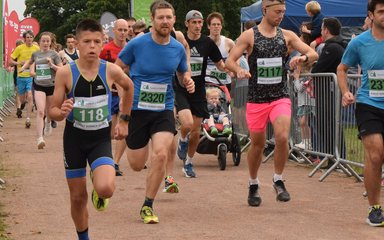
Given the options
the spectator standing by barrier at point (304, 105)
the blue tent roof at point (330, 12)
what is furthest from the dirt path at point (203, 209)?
the blue tent roof at point (330, 12)

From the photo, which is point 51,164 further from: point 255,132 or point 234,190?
point 255,132

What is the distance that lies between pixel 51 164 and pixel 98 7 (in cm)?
7114

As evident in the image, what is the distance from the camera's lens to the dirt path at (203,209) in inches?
327

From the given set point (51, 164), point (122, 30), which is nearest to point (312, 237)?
point (122, 30)

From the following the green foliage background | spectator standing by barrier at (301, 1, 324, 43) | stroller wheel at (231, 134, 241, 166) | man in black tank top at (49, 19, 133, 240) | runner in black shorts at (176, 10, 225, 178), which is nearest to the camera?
man in black tank top at (49, 19, 133, 240)

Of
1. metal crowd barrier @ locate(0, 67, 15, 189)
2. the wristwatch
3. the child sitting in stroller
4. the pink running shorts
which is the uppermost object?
the wristwatch

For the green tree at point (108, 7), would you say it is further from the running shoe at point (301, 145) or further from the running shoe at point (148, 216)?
the running shoe at point (148, 216)

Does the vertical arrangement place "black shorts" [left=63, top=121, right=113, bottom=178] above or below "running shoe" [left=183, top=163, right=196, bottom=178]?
above

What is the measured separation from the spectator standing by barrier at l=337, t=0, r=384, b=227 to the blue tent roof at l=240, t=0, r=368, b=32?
1312 cm

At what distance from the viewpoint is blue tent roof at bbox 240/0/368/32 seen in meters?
22.0

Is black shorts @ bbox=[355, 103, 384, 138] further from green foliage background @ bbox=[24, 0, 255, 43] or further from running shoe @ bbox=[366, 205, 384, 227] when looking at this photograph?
green foliage background @ bbox=[24, 0, 255, 43]

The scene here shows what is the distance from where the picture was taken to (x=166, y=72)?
971 centimetres

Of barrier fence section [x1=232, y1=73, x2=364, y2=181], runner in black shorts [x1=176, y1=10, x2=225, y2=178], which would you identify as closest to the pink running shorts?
barrier fence section [x1=232, y1=73, x2=364, y2=181]

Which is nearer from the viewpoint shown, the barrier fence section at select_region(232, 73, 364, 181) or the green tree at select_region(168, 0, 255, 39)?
the barrier fence section at select_region(232, 73, 364, 181)
